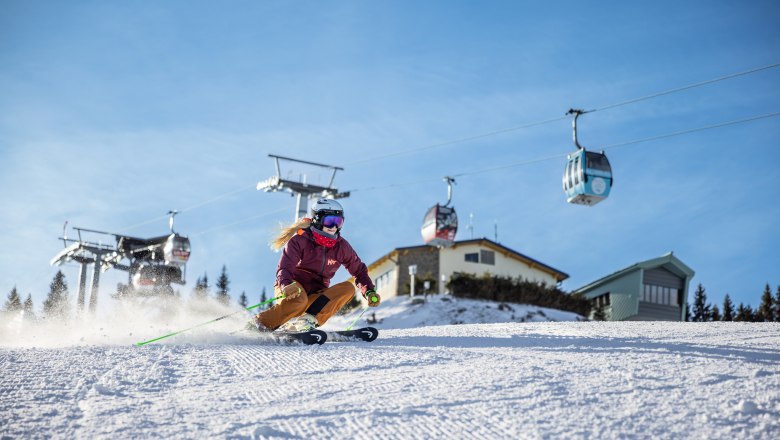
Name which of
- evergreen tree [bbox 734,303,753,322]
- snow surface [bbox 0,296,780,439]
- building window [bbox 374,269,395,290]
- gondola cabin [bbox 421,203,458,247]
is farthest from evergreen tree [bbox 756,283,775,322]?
snow surface [bbox 0,296,780,439]

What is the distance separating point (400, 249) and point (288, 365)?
3107 centimetres

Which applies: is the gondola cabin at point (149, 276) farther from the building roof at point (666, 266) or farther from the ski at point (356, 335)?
the ski at point (356, 335)

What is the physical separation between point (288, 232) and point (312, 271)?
1.82ft

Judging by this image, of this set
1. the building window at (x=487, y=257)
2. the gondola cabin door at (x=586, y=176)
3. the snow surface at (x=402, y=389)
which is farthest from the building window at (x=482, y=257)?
the snow surface at (x=402, y=389)

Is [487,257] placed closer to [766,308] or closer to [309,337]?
[766,308]

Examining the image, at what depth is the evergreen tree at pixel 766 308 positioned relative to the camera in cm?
4431

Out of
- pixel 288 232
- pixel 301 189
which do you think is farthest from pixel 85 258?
pixel 288 232

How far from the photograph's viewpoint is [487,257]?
124 ft

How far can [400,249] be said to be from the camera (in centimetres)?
3659

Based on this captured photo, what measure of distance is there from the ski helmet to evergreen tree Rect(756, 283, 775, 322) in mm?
42114

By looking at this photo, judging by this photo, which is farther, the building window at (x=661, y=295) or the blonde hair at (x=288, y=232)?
the building window at (x=661, y=295)

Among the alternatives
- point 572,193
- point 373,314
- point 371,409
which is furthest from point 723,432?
point 373,314

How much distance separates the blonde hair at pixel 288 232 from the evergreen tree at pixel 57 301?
3969 millimetres

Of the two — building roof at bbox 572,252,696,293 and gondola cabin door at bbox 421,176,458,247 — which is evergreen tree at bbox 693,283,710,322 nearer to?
Answer: building roof at bbox 572,252,696,293
